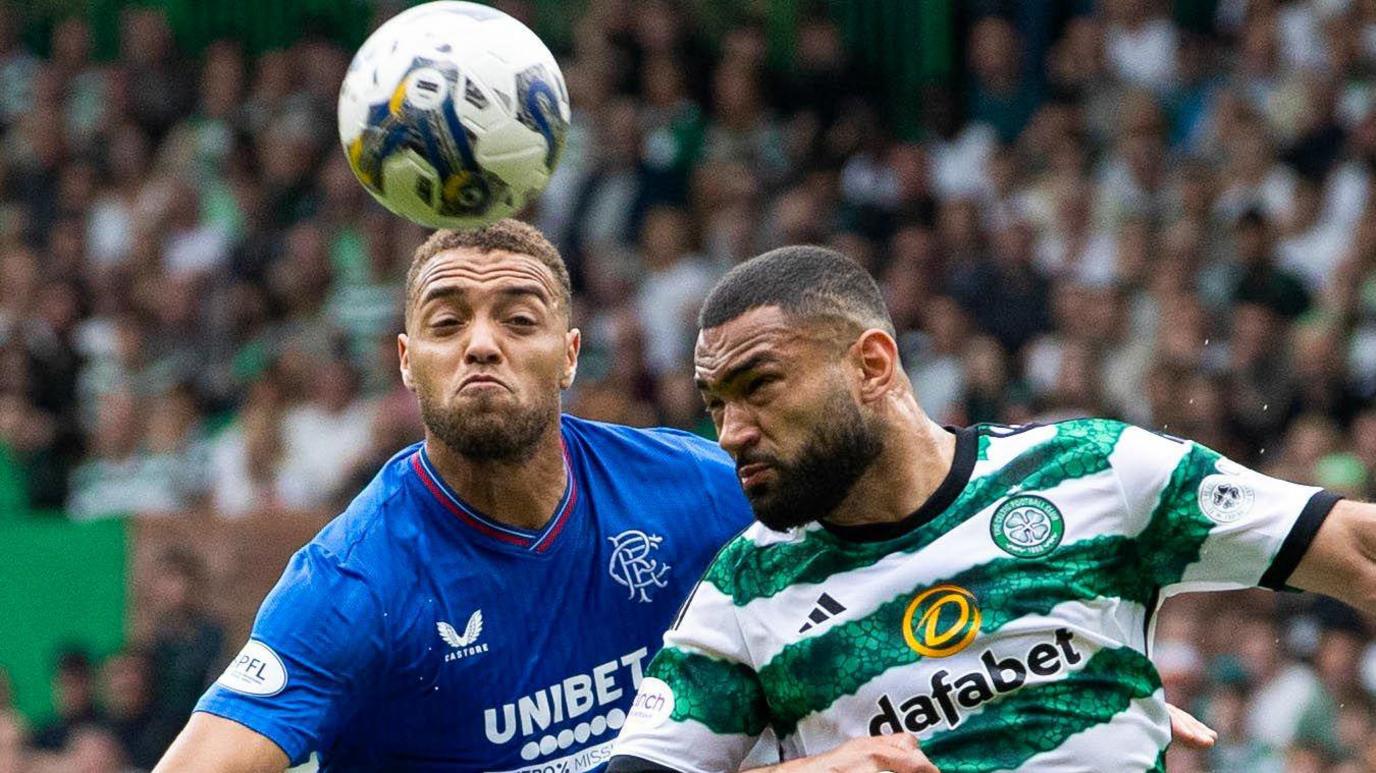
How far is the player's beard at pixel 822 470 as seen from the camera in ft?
14.4

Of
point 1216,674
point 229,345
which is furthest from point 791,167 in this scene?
point 1216,674

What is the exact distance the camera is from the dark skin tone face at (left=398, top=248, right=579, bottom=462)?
5.31m

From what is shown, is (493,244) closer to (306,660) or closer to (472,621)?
(472,621)

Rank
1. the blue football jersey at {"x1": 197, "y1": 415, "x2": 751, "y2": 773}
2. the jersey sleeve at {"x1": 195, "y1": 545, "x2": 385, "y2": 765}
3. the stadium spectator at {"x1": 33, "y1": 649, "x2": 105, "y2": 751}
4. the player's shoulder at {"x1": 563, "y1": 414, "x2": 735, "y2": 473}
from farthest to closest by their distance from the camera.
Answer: the stadium spectator at {"x1": 33, "y1": 649, "x2": 105, "y2": 751}
the player's shoulder at {"x1": 563, "y1": 414, "x2": 735, "y2": 473}
the blue football jersey at {"x1": 197, "y1": 415, "x2": 751, "y2": 773}
the jersey sleeve at {"x1": 195, "y1": 545, "x2": 385, "y2": 765}

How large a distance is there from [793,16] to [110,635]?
5888 millimetres

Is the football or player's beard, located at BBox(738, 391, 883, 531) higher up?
the football

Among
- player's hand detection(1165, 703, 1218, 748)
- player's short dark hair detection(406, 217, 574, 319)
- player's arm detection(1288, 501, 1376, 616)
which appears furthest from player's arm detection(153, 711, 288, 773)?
player's arm detection(1288, 501, 1376, 616)

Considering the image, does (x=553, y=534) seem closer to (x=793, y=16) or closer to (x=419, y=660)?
(x=419, y=660)

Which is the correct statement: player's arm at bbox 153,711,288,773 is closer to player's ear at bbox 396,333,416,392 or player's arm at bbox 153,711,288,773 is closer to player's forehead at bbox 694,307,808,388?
player's ear at bbox 396,333,416,392

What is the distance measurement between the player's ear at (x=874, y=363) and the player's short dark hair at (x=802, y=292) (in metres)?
0.03

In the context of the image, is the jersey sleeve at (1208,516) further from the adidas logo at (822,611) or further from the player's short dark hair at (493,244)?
the player's short dark hair at (493,244)

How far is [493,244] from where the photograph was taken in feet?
17.9

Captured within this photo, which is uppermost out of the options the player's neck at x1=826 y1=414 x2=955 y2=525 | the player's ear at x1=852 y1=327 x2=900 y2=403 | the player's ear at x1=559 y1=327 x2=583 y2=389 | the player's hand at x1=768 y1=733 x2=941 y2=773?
the player's ear at x1=852 y1=327 x2=900 y2=403

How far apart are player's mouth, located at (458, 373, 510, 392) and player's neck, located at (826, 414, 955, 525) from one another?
1115 mm
